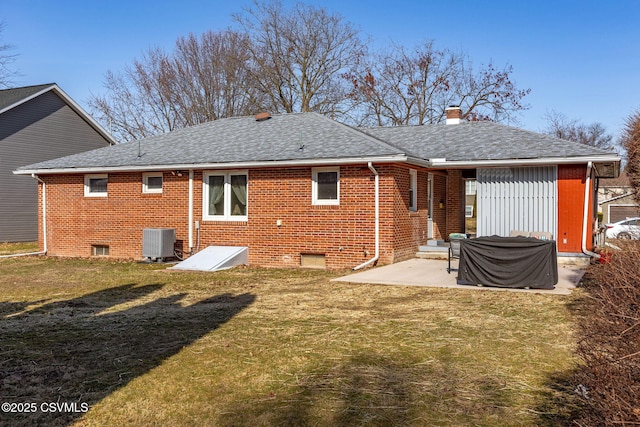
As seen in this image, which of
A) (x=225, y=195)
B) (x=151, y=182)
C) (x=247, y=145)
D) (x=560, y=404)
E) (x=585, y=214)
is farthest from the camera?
(x=151, y=182)

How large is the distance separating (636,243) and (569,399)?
1.38 metres

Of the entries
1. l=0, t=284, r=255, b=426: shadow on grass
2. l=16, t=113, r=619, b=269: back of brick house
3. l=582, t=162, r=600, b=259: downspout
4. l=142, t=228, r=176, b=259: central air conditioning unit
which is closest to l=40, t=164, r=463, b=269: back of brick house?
l=16, t=113, r=619, b=269: back of brick house

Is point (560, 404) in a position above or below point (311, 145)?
below

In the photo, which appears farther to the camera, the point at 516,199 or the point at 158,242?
the point at 158,242

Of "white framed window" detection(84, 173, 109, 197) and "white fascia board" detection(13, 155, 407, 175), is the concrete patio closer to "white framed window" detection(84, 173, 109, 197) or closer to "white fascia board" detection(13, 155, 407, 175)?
"white fascia board" detection(13, 155, 407, 175)


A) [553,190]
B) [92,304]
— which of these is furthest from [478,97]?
[92,304]

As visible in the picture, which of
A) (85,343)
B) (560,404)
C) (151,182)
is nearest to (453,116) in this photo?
(151,182)

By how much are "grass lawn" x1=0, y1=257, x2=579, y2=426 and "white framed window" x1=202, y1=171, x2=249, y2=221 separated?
213 inches

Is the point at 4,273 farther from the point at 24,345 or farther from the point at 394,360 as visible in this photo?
the point at 394,360

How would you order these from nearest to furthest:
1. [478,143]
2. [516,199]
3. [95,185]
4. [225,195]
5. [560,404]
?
[560,404]
[516,199]
[225,195]
[478,143]
[95,185]

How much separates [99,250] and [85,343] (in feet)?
39.6

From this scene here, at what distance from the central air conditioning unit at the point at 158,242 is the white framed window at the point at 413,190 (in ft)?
21.8

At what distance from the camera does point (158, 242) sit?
16.2 m

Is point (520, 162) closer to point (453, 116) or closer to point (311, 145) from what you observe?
point (311, 145)
